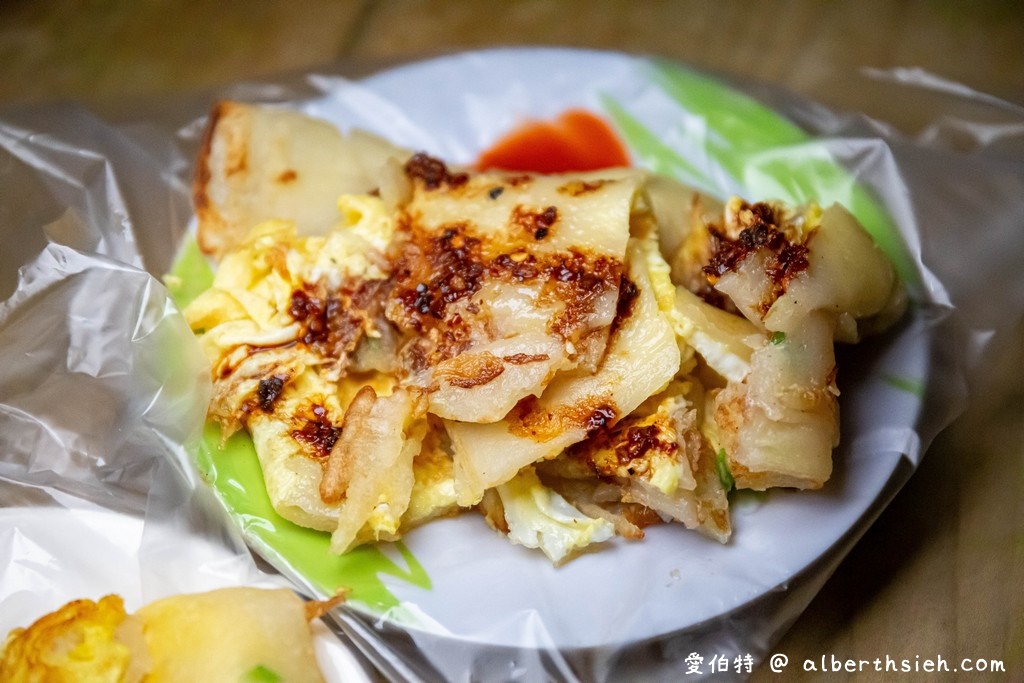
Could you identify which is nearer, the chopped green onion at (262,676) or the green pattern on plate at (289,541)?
the chopped green onion at (262,676)

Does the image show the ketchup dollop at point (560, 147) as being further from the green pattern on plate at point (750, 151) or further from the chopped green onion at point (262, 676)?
the chopped green onion at point (262, 676)

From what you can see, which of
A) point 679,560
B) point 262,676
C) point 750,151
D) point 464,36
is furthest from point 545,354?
point 464,36

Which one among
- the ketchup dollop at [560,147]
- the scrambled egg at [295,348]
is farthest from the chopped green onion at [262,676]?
the ketchup dollop at [560,147]

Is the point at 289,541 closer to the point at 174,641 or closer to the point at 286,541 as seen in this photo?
the point at 286,541

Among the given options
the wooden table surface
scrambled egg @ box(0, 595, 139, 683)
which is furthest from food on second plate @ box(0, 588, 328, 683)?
the wooden table surface

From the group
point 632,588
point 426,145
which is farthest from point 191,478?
point 426,145

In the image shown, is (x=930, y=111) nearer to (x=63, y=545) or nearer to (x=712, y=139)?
(x=712, y=139)

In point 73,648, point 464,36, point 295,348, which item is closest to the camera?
point 73,648
